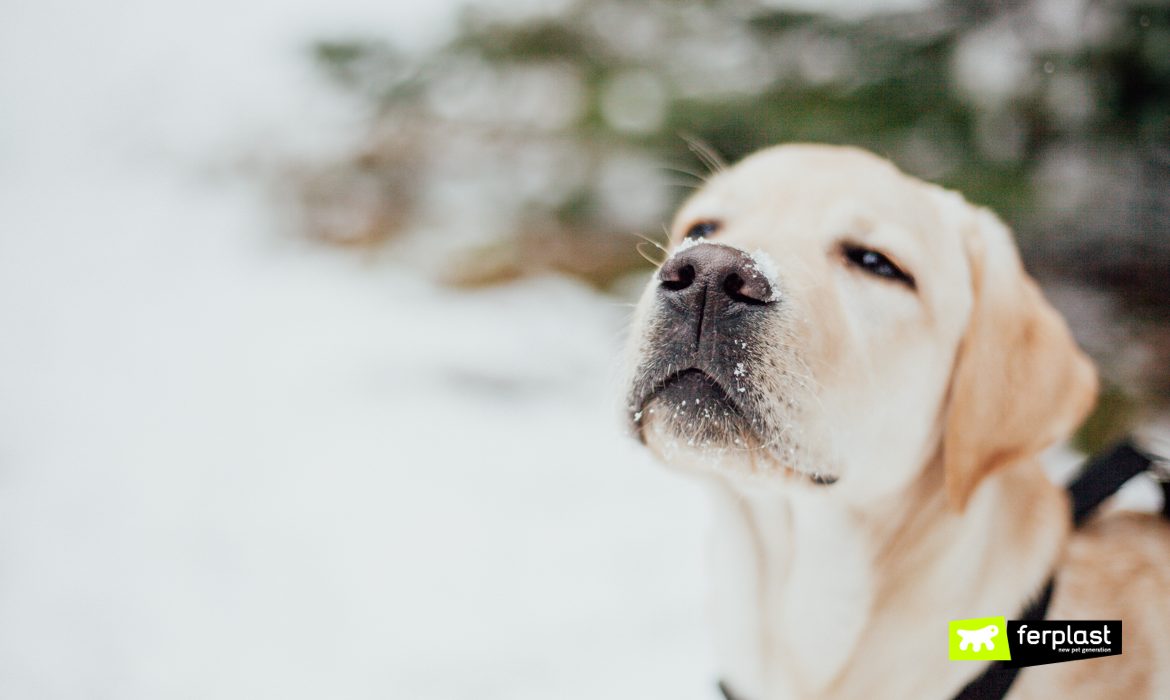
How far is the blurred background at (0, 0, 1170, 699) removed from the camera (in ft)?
10.4

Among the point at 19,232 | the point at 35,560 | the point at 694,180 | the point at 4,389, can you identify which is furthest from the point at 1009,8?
the point at 19,232

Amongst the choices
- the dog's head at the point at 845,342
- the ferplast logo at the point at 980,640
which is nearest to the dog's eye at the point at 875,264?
the dog's head at the point at 845,342

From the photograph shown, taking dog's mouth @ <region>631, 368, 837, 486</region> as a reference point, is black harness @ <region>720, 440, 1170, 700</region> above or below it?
below

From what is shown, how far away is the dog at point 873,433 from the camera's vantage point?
5.31 feet

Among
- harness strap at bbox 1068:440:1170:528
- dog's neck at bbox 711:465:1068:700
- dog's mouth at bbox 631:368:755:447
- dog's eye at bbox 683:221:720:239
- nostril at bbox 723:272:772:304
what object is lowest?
dog's neck at bbox 711:465:1068:700

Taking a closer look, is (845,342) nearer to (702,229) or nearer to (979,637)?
(702,229)

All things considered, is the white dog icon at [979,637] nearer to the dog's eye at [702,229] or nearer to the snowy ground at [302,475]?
the snowy ground at [302,475]

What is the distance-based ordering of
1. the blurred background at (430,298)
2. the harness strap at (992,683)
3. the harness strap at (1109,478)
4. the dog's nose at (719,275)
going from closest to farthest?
the dog's nose at (719,275) < the harness strap at (992,683) < the harness strap at (1109,478) < the blurred background at (430,298)

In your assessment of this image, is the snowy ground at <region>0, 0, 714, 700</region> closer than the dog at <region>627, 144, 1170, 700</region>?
No

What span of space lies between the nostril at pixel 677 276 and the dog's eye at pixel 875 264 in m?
0.52

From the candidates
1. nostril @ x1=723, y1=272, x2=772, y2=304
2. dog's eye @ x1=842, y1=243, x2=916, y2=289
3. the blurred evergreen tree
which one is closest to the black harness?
dog's eye @ x1=842, y1=243, x2=916, y2=289

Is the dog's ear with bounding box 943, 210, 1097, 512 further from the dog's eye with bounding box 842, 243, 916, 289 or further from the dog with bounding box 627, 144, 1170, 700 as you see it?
the dog's eye with bounding box 842, 243, 916, 289

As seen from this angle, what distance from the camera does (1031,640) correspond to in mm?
1720

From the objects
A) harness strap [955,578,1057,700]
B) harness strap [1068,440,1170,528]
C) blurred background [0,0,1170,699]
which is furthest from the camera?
blurred background [0,0,1170,699]
